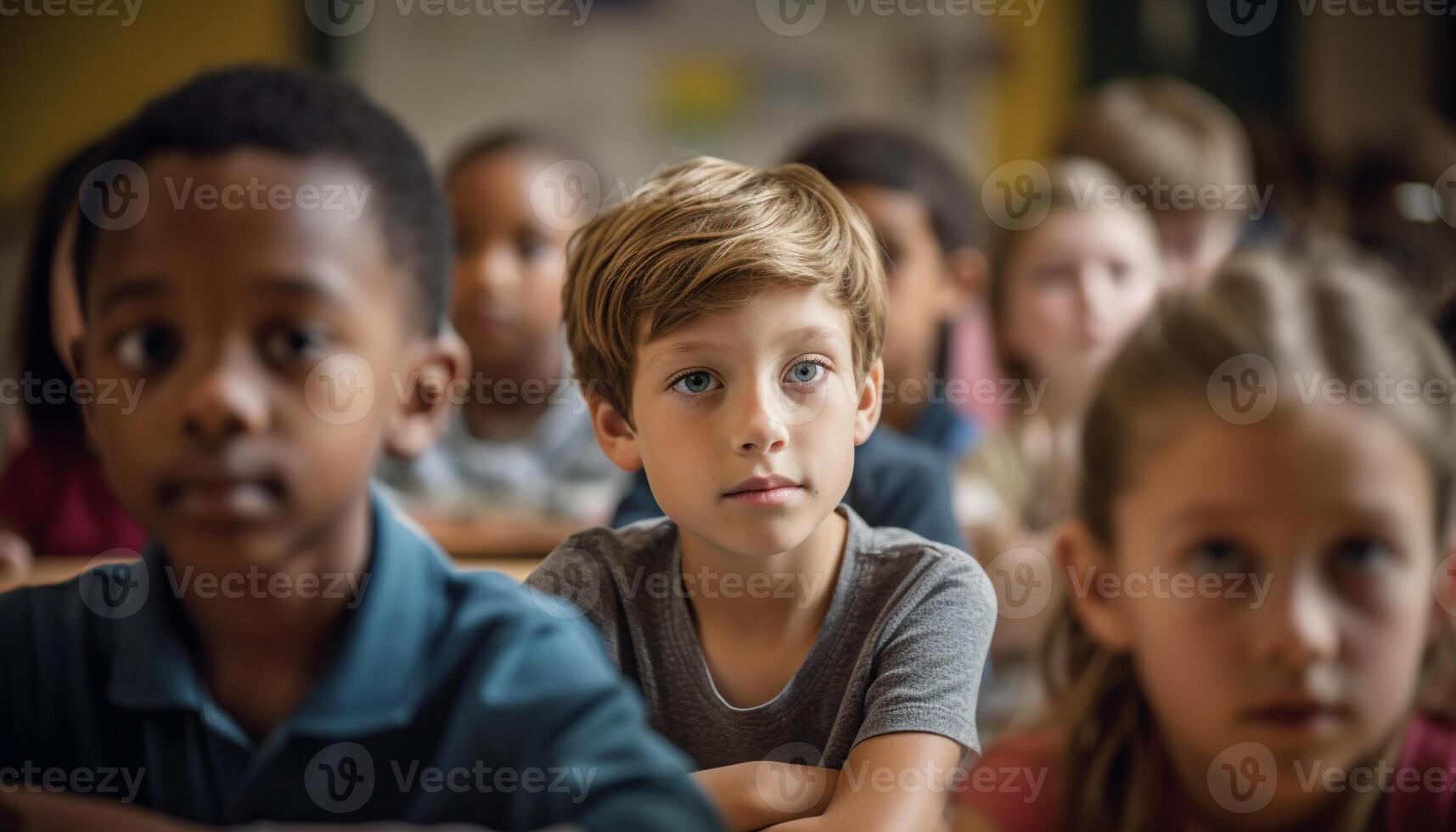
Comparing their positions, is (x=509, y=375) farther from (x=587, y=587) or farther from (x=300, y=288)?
(x=300, y=288)

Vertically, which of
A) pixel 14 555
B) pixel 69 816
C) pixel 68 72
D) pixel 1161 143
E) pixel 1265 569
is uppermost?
pixel 68 72

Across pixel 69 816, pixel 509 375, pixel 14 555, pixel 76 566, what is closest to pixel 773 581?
pixel 69 816

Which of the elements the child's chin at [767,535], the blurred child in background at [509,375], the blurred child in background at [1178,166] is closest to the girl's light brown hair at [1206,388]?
the child's chin at [767,535]

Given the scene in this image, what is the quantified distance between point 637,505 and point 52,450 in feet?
3.10

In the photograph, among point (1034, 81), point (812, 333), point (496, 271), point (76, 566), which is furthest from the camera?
point (1034, 81)

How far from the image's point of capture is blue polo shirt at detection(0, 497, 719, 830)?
0.62 m

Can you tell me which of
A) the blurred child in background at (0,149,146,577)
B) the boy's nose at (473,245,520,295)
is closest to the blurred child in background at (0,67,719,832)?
the blurred child in background at (0,149,146,577)

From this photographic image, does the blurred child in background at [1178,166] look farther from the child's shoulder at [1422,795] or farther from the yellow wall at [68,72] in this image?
the yellow wall at [68,72]

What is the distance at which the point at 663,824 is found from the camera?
59cm

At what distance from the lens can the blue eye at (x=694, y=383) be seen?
66 cm

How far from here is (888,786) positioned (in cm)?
67

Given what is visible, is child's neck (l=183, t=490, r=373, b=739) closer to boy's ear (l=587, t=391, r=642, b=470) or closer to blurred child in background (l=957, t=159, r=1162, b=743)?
boy's ear (l=587, t=391, r=642, b=470)

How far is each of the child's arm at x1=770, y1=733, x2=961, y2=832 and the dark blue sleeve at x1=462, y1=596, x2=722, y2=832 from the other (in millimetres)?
81

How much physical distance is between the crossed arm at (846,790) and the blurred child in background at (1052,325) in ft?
2.73
